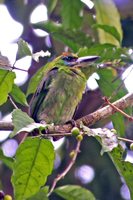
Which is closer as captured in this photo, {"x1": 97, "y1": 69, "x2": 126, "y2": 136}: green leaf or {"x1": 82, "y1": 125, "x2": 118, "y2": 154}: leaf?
{"x1": 82, "y1": 125, "x2": 118, "y2": 154}: leaf

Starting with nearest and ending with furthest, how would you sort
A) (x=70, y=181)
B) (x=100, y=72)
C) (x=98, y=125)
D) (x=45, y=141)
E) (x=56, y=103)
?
(x=45, y=141), (x=100, y=72), (x=56, y=103), (x=98, y=125), (x=70, y=181)

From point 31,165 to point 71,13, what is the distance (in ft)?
3.95

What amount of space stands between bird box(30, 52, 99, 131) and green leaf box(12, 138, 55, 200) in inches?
36.5

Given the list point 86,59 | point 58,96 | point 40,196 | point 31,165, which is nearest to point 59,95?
point 58,96

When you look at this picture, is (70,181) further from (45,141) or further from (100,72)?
(45,141)

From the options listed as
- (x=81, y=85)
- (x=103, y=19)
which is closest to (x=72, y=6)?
(x=103, y=19)

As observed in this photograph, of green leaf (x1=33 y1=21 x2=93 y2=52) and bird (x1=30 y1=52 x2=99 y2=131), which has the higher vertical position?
green leaf (x1=33 y1=21 x2=93 y2=52)

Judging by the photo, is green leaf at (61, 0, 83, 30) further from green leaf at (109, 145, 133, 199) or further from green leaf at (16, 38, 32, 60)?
green leaf at (109, 145, 133, 199)

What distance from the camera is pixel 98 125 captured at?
3473 millimetres

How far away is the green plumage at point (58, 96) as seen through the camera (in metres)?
2.84

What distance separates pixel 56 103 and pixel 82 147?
117 cm

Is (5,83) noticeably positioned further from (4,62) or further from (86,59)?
(86,59)

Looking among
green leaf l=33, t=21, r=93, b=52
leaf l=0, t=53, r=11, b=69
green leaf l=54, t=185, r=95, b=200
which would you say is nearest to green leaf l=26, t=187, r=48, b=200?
green leaf l=54, t=185, r=95, b=200

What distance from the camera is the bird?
2836 mm
